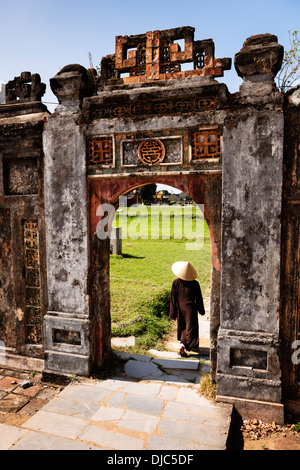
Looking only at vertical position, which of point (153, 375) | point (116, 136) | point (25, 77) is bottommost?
point (153, 375)

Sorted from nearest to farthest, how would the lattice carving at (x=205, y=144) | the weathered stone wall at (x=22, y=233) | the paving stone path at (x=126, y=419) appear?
the paving stone path at (x=126, y=419) → the lattice carving at (x=205, y=144) → the weathered stone wall at (x=22, y=233)

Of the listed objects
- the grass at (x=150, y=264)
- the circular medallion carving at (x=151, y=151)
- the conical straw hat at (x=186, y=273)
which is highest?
the circular medallion carving at (x=151, y=151)

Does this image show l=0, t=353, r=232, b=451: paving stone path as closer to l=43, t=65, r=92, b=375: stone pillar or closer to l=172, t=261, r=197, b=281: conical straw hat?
l=43, t=65, r=92, b=375: stone pillar

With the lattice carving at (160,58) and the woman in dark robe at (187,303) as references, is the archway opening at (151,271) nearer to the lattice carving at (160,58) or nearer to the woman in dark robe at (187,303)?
the woman in dark robe at (187,303)

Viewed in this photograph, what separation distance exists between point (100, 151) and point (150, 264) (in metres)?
9.02

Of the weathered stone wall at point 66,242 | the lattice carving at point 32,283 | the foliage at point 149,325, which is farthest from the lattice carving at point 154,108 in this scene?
the foliage at point 149,325

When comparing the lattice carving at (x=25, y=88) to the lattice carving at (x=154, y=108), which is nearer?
the lattice carving at (x=154, y=108)

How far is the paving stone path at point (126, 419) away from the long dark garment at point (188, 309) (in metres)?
0.86

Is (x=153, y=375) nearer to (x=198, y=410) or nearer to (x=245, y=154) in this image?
(x=198, y=410)

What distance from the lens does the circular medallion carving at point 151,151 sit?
14.3 ft

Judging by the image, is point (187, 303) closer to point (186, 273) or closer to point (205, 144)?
point (186, 273)

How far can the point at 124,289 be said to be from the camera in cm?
963
